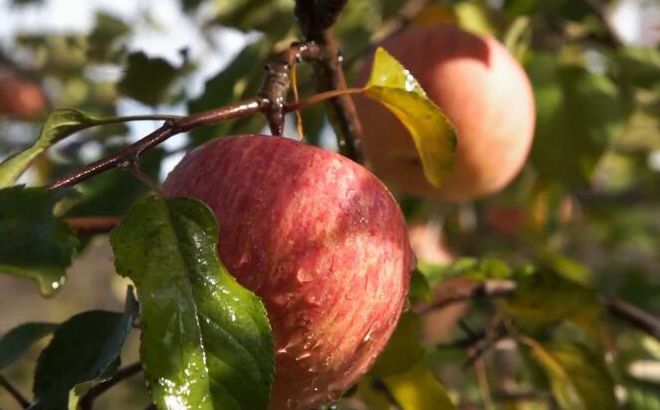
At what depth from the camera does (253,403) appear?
0.70 meters

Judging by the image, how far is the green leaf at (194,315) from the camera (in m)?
0.69

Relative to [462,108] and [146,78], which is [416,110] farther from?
[146,78]

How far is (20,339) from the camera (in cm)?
98

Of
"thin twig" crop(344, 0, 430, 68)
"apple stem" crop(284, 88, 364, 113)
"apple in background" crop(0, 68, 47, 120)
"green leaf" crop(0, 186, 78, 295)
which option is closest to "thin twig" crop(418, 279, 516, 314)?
"thin twig" crop(344, 0, 430, 68)

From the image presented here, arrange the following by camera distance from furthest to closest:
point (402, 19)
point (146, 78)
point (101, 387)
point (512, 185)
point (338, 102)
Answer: point (512, 185) < point (402, 19) < point (146, 78) < point (338, 102) < point (101, 387)

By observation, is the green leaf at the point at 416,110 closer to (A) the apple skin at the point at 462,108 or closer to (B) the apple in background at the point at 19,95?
(A) the apple skin at the point at 462,108

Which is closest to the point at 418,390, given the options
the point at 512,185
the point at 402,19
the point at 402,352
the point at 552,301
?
the point at 402,352

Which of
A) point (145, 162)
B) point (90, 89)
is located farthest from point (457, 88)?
point (90, 89)

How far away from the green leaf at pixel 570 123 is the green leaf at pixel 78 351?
2.67ft

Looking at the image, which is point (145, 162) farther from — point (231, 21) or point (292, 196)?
point (292, 196)

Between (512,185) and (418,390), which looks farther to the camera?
(512,185)

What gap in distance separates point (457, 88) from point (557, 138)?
23 cm

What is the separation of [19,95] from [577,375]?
2498mm

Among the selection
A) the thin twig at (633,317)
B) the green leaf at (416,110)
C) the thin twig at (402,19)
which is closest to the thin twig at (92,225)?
the green leaf at (416,110)
